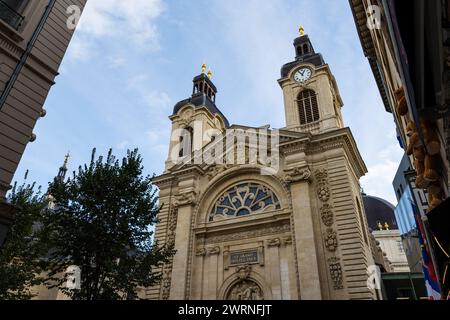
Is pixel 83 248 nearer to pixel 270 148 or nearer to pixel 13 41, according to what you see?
pixel 13 41

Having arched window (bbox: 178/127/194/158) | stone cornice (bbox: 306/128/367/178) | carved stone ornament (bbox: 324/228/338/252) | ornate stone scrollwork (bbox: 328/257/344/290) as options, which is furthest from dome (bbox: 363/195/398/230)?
ornate stone scrollwork (bbox: 328/257/344/290)

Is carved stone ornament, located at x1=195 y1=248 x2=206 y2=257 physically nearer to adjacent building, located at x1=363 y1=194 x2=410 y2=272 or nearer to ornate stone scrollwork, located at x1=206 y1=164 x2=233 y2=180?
ornate stone scrollwork, located at x1=206 y1=164 x2=233 y2=180

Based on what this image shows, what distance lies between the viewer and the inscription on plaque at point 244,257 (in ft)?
70.9

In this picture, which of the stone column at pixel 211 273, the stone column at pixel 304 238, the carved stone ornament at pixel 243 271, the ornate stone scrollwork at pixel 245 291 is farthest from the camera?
the stone column at pixel 211 273

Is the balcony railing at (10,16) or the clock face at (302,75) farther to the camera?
the clock face at (302,75)

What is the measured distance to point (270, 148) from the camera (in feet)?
81.9

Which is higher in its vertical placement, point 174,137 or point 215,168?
point 174,137

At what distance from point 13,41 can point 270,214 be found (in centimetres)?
1723

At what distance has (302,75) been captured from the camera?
2903 cm

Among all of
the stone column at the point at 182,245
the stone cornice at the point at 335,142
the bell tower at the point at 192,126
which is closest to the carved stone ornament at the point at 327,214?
the stone cornice at the point at 335,142

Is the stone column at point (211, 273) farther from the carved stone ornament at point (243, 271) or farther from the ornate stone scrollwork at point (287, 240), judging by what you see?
the ornate stone scrollwork at point (287, 240)

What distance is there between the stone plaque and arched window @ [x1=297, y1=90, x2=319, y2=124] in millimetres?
11622

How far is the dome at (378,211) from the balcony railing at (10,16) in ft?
185
